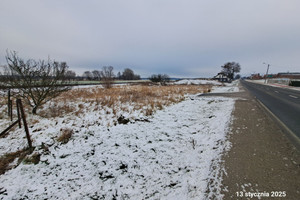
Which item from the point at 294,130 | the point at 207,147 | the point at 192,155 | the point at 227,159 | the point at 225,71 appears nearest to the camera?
the point at 227,159

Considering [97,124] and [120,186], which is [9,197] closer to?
[120,186]

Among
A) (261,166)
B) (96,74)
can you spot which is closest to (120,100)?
(261,166)

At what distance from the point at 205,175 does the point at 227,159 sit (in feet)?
2.51

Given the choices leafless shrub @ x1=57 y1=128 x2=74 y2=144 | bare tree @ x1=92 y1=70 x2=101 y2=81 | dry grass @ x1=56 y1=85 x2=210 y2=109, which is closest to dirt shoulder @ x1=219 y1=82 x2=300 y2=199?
leafless shrub @ x1=57 y1=128 x2=74 y2=144

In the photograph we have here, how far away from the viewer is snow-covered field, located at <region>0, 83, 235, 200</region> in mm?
2275

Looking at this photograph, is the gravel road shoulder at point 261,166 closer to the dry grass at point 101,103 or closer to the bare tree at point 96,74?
the dry grass at point 101,103

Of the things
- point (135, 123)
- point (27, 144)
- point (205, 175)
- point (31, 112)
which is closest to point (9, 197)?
point (27, 144)

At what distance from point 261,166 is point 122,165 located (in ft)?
10.1

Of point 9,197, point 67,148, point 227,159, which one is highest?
point 227,159

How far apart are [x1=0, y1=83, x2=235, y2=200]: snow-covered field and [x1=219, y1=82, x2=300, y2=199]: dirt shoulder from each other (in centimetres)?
26

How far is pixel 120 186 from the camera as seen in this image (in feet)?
7.93

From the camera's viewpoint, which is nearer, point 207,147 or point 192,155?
point 192,155

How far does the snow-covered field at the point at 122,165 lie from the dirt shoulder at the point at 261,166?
256 mm

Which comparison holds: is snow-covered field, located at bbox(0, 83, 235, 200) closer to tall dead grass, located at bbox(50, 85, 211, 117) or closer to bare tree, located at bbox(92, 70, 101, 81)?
tall dead grass, located at bbox(50, 85, 211, 117)
